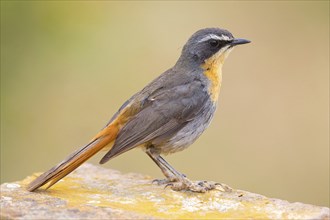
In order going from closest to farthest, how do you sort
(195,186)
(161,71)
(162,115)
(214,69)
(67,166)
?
(67,166), (195,186), (162,115), (214,69), (161,71)

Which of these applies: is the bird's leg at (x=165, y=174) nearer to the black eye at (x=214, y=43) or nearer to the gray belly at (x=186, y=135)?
the gray belly at (x=186, y=135)

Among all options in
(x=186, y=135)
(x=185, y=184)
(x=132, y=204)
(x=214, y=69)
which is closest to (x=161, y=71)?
(x=214, y=69)

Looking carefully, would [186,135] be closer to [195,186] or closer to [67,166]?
[195,186]

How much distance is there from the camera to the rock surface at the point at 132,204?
581 centimetres

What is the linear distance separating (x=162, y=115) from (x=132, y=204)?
1100 millimetres

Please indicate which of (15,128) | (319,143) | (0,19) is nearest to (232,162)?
(319,143)

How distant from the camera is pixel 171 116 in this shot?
708 centimetres

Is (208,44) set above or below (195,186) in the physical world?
above

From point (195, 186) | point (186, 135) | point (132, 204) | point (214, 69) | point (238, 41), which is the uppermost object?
point (238, 41)

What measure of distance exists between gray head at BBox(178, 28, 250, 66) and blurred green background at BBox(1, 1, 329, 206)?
2.89 metres

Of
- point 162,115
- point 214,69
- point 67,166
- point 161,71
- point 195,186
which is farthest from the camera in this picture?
point 161,71

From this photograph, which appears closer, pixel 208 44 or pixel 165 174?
pixel 165 174

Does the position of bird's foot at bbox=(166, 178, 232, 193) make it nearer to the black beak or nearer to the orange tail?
the orange tail

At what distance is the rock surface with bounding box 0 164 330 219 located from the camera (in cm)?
581
